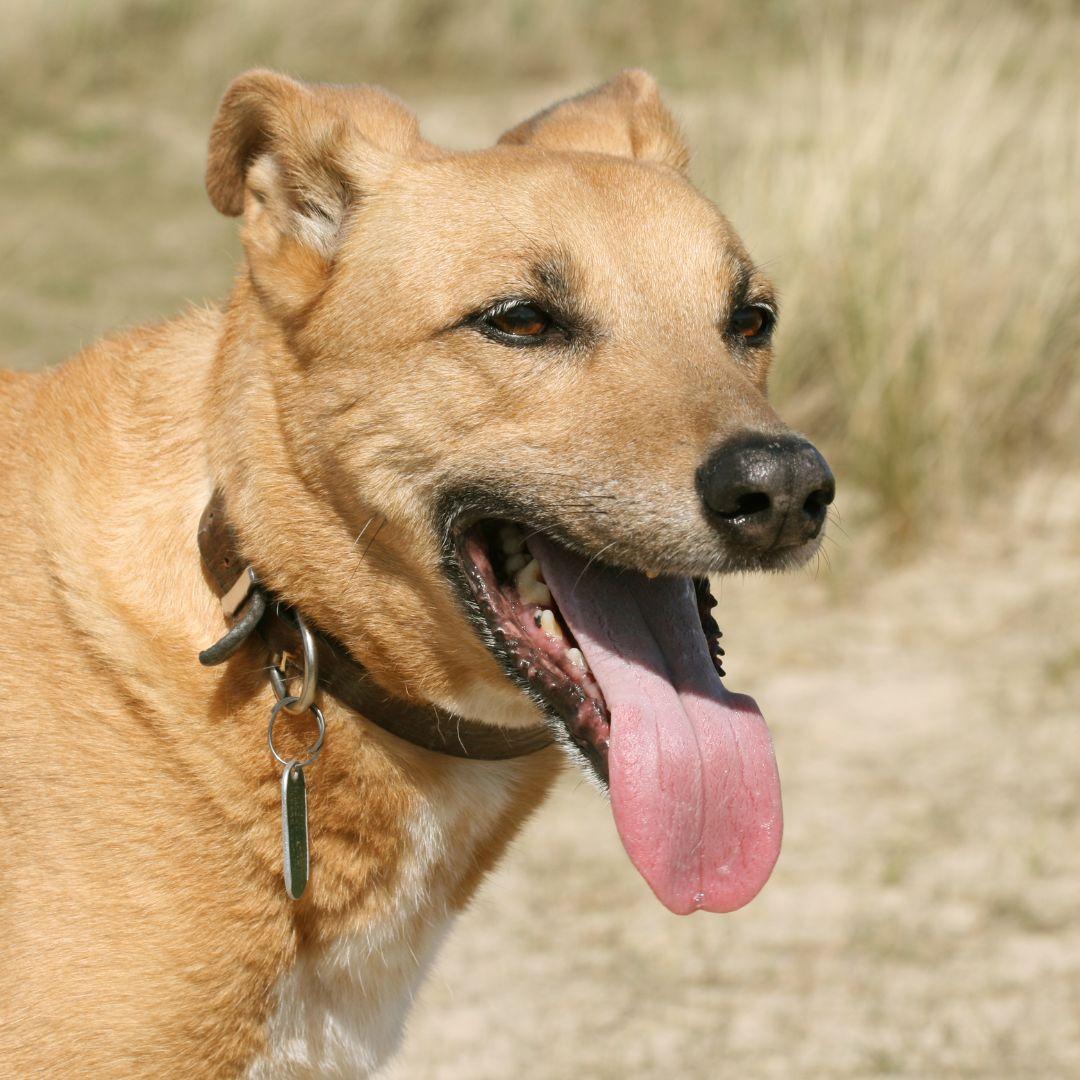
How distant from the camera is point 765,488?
7.80 feet

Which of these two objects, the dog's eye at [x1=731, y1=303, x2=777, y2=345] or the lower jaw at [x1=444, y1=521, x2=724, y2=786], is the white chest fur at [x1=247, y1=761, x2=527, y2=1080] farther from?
the dog's eye at [x1=731, y1=303, x2=777, y2=345]

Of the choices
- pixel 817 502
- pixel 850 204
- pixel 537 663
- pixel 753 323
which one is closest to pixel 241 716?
pixel 537 663

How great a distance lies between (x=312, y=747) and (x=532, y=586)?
511 millimetres

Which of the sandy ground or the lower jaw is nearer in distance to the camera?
the lower jaw

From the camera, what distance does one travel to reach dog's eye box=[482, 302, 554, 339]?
268 cm

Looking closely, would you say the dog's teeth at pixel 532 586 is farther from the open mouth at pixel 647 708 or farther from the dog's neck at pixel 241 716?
the dog's neck at pixel 241 716

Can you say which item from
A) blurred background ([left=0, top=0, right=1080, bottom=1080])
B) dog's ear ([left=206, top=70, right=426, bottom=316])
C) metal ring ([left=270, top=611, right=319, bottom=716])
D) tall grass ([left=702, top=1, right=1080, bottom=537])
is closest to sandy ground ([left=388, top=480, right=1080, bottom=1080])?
blurred background ([left=0, top=0, right=1080, bottom=1080])

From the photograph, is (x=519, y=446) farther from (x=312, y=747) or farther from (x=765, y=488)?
(x=312, y=747)

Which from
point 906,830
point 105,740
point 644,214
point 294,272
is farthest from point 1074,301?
point 105,740

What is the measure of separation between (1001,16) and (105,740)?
334 inches

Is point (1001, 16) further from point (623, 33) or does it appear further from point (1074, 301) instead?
point (623, 33)

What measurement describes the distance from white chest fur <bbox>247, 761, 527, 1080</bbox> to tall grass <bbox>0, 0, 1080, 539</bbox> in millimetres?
1921

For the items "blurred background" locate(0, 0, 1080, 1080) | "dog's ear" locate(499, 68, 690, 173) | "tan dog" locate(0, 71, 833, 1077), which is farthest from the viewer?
"blurred background" locate(0, 0, 1080, 1080)

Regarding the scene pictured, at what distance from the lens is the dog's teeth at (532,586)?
107 inches
